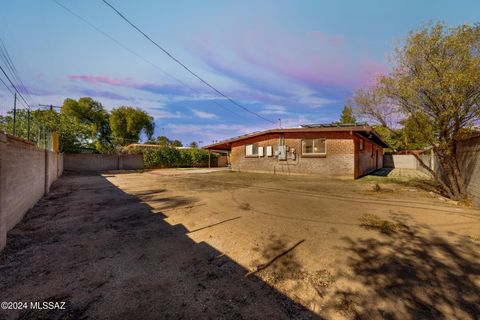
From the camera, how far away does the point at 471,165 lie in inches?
268

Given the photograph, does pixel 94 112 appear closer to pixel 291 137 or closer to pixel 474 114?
pixel 291 137

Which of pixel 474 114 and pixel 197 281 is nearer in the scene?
pixel 197 281

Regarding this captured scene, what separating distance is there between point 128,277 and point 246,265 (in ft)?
5.23

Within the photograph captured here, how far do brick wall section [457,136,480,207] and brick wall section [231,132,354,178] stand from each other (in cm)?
633

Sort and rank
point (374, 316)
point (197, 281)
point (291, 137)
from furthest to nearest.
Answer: point (291, 137), point (197, 281), point (374, 316)

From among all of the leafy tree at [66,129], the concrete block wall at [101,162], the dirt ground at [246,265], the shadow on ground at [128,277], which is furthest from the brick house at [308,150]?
the leafy tree at [66,129]

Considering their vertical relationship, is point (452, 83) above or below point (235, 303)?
above

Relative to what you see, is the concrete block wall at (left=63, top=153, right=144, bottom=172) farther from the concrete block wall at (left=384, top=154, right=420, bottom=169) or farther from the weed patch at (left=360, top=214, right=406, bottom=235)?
the concrete block wall at (left=384, top=154, right=420, bottom=169)

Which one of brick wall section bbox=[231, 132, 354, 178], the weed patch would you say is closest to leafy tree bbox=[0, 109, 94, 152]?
brick wall section bbox=[231, 132, 354, 178]

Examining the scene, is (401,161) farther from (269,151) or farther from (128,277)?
(128,277)

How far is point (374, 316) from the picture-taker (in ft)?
6.77

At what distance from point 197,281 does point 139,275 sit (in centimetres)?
80

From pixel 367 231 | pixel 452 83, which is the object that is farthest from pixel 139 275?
pixel 452 83

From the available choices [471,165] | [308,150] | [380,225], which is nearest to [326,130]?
[308,150]
